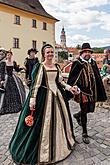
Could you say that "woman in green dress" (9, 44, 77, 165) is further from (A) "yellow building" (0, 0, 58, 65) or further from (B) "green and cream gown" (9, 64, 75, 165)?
(A) "yellow building" (0, 0, 58, 65)

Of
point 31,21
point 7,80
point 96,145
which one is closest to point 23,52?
point 31,21

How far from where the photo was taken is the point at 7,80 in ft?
19.8

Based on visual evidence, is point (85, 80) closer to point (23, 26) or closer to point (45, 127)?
point (45, 127)

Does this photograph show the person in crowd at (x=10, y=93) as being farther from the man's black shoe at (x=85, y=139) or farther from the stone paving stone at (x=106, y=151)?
the stone paving stone at (x=106, y=151)

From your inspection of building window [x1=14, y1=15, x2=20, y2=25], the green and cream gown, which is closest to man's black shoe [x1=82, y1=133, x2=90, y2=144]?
the green and cream gown

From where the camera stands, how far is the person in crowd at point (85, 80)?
438 centimetres

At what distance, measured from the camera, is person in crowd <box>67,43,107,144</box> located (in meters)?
4.38

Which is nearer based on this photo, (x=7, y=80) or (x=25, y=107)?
(x=25, y=107)

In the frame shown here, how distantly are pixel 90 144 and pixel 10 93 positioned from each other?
86.6 inches

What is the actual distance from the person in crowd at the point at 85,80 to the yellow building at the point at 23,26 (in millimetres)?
23485

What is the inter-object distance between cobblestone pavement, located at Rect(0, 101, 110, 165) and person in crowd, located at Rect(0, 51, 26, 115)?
323mm

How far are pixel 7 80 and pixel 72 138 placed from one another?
230cm

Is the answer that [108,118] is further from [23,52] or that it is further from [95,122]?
[23,52]

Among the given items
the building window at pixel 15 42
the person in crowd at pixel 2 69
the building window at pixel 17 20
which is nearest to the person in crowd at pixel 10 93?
the person in crowd at pixel 2 69
